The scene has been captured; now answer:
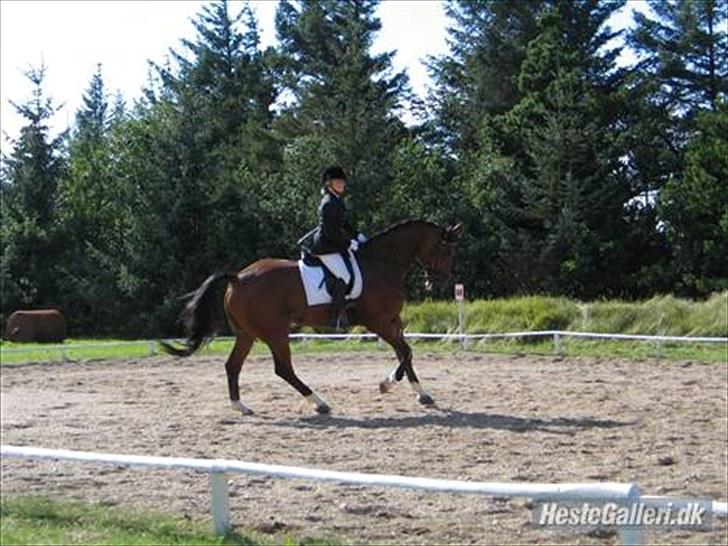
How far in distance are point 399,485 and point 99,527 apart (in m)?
2.07

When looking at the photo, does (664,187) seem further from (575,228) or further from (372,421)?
(372,421)

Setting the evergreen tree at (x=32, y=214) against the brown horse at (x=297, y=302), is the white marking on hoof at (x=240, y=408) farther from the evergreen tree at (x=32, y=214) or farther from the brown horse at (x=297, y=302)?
the evergreen tree at (x=32, y=214)

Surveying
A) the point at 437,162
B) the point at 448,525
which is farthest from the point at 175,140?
the point at 448,525

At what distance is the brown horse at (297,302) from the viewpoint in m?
12.8

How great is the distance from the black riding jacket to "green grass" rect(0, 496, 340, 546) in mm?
5763

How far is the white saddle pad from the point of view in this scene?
1278cm

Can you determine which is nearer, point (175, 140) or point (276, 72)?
point (175, 140)

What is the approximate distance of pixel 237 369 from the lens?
13055 millimetres

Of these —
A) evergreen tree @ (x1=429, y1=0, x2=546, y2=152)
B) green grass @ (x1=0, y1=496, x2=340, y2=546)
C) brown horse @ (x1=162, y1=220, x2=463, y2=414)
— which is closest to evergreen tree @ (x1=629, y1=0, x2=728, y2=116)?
evergreen tree @ (x1=429, y1=0, x2=546, y2=152)

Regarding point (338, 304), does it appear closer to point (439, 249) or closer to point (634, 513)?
point (439, 249)

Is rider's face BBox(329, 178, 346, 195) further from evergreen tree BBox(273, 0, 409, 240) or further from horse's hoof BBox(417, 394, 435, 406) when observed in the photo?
evergreen tree BBox(273, 0, 409, 240)

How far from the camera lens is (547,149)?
35312 mm

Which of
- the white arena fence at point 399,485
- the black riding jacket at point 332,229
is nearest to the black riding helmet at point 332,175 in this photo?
the black riding jacket at point 332,229

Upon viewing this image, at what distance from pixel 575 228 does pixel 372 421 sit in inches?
957
